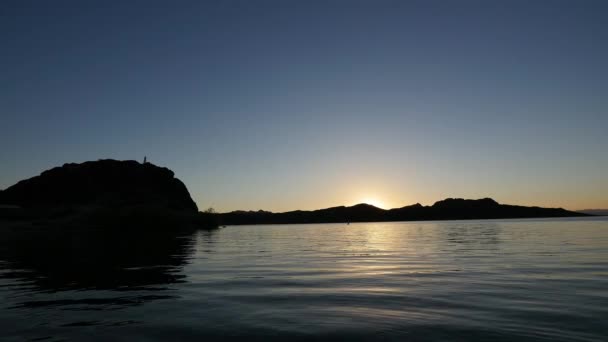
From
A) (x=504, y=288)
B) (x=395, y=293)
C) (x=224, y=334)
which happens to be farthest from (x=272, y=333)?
(x=504, y=288)

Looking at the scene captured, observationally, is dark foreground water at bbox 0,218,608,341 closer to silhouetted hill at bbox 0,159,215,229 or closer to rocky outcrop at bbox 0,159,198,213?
silhouetted hill at bbox 0,159,215,229

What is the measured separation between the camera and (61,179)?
477ft

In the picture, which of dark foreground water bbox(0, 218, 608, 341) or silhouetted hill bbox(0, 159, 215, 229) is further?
silhouetted hill bbox(0, 159, 215, 229)

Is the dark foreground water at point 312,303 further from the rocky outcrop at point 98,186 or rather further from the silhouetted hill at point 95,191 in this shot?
the rocky outcrop at point 98,186

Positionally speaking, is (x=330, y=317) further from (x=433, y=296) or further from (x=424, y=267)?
(x=424, y=267)

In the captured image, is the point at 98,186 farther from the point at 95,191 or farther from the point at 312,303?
the point at 312,303

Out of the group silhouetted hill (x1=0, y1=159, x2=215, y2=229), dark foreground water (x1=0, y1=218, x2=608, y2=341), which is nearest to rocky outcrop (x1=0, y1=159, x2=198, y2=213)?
silhouetted hill (x1=0, y1=159, x2=215, y2=229)

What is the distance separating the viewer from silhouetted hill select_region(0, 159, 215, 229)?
85500mm

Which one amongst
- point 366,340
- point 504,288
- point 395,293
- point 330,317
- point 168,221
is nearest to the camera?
point 366,340

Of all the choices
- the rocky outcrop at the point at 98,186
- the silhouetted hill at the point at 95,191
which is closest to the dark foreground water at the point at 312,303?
the silhouetted hill at the point at 95,191

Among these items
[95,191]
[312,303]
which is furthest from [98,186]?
[312,303]

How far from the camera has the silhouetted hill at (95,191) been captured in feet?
281

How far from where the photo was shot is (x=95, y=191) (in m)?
146

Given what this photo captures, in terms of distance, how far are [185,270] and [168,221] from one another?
63549 millimetres
